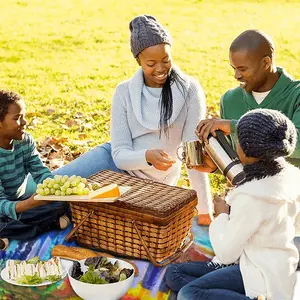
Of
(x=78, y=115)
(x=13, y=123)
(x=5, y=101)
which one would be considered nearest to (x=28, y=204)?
(x=13, y=123)

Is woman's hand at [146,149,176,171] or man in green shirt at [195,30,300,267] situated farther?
woman's hand at [146,149,176,171]

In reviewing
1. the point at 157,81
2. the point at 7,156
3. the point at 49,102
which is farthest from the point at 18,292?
the point at 49,102

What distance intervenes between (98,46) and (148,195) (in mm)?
6179

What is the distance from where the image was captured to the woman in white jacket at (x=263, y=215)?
2414 millimetres

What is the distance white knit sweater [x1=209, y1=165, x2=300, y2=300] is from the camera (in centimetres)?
242

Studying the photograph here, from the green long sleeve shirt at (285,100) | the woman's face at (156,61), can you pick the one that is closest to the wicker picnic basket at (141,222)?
the green long sleeve shirt at (285,100)

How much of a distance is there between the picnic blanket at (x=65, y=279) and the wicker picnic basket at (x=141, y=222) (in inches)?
2.1

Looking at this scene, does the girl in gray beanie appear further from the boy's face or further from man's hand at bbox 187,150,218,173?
the boy's face

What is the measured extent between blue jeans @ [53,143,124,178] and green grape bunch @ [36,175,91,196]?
0.59 metres

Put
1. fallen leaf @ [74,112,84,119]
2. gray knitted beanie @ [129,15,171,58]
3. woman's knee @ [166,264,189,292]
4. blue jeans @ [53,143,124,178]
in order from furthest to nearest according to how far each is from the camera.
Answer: fallen leaf @ [74,112,84,119], blue jeans @ [53,143,124,178], gray knitted beanie @ [129,15,171,58], woman's knee @ [166,264,189,292]

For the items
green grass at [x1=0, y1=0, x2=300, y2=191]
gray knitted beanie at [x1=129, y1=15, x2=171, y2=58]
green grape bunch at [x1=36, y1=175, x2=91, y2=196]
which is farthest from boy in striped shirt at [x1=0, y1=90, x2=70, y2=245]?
green grass at [x1=0, y1=0, x2=300, y2=191]

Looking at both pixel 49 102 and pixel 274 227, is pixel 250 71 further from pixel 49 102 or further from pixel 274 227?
pixel 49 102

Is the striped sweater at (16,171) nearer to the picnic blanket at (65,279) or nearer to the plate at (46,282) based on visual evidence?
the picnic blanket at (65,279)

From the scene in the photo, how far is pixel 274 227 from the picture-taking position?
8.09ft
